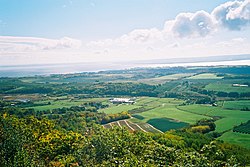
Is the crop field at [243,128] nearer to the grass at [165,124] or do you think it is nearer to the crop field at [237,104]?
the grass at [165,124]

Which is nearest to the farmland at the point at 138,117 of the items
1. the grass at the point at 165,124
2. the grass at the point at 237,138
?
the grass at the point at 237,138

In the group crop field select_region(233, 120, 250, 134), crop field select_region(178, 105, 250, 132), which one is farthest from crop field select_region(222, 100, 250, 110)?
crop field select_region(233, 120, 250, 134)

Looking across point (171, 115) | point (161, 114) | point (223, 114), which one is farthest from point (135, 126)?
point (223, 114)

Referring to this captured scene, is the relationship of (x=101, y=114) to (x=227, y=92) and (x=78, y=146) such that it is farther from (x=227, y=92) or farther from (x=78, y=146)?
(x=227, y=92)

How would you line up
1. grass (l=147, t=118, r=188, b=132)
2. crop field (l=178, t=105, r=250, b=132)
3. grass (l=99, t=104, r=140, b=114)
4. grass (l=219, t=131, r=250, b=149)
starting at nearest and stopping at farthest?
1. grass (l=219, t=131, r=250, b=149)
2. crop field (l=178, t=105, r=250, b=132)
3. grass (l=147, t=118, r=188, b=132)
4. grass (l=99, t=104, r=140, b=114)

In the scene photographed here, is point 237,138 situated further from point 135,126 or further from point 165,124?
point 135,126

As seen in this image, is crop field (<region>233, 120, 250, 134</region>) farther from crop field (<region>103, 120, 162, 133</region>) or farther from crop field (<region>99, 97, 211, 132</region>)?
crop field (<region>103, 120, 162, 133</region>)
